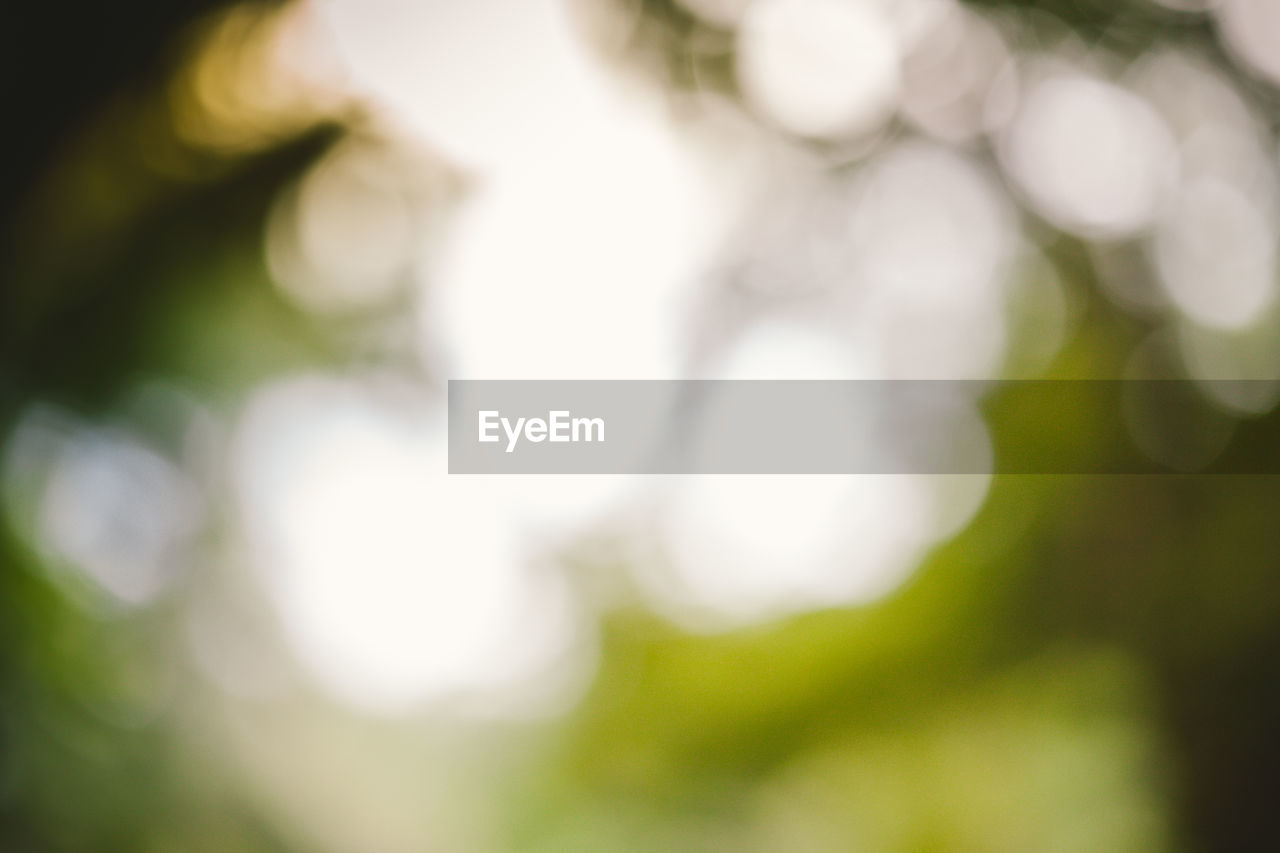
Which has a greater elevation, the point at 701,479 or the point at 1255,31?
the point at 1255,31

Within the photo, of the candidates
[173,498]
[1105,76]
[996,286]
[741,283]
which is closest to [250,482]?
[173,498]

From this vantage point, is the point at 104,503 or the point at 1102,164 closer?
the point at 104,503

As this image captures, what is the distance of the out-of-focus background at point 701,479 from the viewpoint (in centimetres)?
55

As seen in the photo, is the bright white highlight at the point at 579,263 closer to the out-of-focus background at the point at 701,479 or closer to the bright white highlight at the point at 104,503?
the out-of-focus background at the point at 701,479

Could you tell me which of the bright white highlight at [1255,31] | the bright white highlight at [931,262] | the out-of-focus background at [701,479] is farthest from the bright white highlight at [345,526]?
the bright white highlight at [1255,31]

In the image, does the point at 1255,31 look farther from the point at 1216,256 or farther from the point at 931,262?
the point at 931,262

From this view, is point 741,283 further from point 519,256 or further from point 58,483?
point 58,483

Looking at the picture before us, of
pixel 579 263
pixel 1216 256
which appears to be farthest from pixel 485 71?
pixel 1216 256

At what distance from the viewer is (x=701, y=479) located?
0.61m

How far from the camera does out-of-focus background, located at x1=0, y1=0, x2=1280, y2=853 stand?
0.55 metres

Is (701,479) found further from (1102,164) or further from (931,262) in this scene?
(1102,164)

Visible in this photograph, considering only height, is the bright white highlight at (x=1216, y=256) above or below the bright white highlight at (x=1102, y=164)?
below

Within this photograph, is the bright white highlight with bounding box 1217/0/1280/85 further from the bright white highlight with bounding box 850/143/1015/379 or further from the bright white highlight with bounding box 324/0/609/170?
the bright white highlight with bounding box 324/0/609/170

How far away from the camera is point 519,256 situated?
601mm
